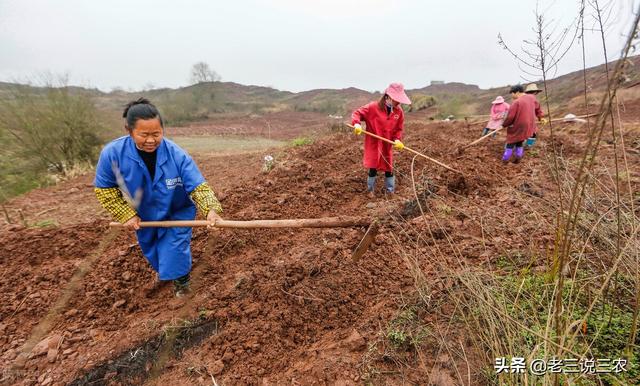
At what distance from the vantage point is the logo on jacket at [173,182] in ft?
7.47

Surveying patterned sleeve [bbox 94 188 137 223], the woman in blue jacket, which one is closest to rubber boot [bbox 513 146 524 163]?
the woman in blue jacket

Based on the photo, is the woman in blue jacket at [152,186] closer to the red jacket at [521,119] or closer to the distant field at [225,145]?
the red jacket at [521,119]

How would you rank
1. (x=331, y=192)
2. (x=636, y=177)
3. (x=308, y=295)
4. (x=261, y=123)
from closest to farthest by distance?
(x=308, y=295), (x=636, y=177), (x=331, y=192), (x=261, y=123)

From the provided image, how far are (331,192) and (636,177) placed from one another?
3862 millimetres

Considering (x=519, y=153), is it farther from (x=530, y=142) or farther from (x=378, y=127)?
(x=378, y=127)

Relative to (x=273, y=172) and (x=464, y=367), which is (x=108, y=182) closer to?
(x=464, y=367)

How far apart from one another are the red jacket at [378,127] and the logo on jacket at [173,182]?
7.93 feet

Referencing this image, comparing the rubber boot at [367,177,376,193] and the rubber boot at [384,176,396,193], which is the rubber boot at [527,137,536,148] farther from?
the rubber boot at [367,177,376,193]

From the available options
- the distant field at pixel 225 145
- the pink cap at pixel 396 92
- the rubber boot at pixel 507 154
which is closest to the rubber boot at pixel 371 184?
the pink cap at pixel 396 92

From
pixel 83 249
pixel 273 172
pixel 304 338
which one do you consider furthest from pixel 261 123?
pixel 304 338

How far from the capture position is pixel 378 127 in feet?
13.5

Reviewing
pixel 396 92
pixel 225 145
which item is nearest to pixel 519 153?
pixel 396 92

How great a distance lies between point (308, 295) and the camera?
97.3 inches

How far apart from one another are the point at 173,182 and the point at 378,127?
2688 millimetres
